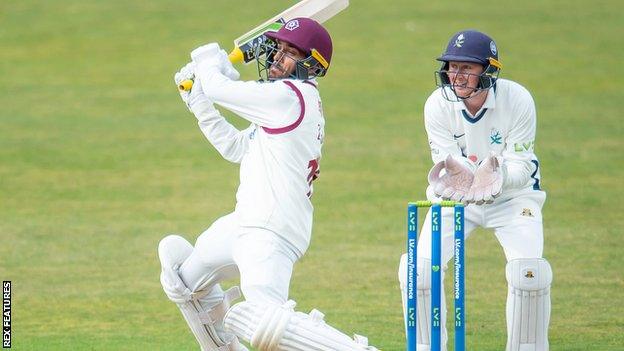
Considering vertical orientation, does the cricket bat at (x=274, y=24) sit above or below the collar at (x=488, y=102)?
above

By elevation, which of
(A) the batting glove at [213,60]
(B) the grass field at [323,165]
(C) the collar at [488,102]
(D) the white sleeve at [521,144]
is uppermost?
(A) the batting glove at [213,60]

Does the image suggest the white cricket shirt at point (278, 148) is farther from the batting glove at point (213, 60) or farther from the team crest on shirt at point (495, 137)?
the team crest on shirt at point (495, 137)

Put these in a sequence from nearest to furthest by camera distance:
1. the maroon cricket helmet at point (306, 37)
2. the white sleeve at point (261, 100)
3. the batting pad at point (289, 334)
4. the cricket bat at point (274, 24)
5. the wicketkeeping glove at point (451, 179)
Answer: the batting pad at point (289, 334) < the white sleeve at point (261, 100) < the maroon cricket helmet at point (306, 37) < the wicketkeeping glove at point (451, 179) < the cricket bat at point (274, 24)

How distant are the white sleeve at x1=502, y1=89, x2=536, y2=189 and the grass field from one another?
1360 mm

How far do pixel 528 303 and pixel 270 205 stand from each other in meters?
1.45

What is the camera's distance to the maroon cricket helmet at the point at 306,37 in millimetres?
6461

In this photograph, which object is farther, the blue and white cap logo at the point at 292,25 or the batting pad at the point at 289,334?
the blue and white cap logo at the point at 292,25

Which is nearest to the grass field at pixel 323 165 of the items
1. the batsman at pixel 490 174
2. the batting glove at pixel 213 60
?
the batsman at pixel 490 174

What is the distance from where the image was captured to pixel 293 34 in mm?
6473

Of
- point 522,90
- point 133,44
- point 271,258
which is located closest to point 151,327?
point 271,258

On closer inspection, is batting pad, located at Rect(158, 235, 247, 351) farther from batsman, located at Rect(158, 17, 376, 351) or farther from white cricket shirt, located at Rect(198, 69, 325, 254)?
white cricket shirt, located at Rect(198, 69, 325, 254)

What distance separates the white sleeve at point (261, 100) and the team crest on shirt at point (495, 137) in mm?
1240

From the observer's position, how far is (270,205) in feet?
20.9

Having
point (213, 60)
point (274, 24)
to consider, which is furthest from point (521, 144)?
point (213, 60)
